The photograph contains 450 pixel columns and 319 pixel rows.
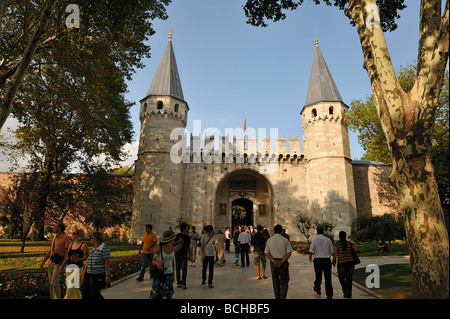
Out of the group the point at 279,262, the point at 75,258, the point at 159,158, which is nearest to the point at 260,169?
the point at 159,158

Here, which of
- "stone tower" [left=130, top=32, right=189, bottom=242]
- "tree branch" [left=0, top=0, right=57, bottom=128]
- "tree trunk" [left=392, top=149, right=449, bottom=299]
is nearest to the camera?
"tree trunk" [left=392, top=149, right=449, bottom=299]

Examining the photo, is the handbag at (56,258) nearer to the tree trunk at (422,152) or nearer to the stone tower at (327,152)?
the tree trunk at (422,152)

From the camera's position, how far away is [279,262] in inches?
192

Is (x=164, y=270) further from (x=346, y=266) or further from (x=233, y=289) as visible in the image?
(x=346, y=266)

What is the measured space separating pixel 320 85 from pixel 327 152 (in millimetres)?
6672

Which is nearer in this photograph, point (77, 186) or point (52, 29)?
point (52, 29)

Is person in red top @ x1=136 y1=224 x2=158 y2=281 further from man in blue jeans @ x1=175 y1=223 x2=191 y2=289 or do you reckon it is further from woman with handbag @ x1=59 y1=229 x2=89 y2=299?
woman with handbag @ x1=59 y1=229 x2=89 y2=299

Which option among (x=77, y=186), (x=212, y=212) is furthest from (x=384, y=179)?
(x=77, y=186)

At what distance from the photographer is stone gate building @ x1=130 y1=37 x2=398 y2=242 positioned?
21281 millimetres

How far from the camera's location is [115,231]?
25.1 metres

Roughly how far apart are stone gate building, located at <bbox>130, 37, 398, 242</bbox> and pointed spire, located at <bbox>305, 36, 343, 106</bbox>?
0.09m

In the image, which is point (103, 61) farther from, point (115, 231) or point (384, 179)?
point (384, 179)

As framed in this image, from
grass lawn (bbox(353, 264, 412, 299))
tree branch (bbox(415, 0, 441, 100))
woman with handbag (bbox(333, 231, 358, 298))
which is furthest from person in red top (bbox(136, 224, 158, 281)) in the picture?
tree branch (bbox(415, 0, 441, 100))
